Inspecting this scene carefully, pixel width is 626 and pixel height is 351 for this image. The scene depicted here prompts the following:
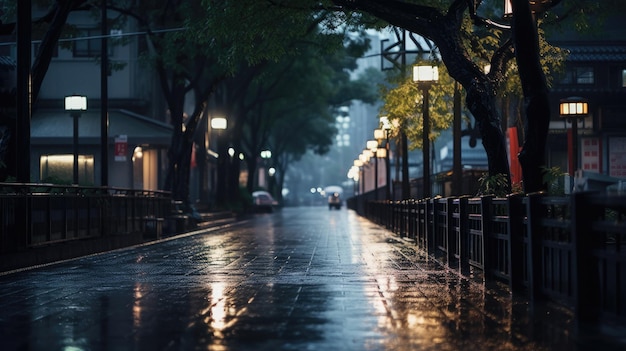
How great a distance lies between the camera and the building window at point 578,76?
137ft

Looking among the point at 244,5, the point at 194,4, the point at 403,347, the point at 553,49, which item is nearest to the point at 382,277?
the point at 403,347

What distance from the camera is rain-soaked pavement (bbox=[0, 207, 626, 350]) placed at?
26.7 ft

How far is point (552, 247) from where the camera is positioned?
1056 centimetres

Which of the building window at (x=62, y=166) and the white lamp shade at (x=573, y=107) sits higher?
the white lamp shade at (x=573, y=107)

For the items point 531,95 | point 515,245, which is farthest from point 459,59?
point 515,245

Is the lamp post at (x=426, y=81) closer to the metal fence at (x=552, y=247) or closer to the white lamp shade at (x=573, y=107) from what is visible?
the white lamp shade at (x=573, y=107)

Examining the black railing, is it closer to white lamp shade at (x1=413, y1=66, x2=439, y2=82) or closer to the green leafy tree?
white lamp shade at (x1=413, y1=66, x2=439, y2=82)

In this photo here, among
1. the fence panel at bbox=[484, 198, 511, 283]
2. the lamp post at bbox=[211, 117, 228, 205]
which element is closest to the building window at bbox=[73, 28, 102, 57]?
the lamp post at bbox=[211, 117, 228, 205]

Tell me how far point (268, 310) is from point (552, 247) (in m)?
3.13

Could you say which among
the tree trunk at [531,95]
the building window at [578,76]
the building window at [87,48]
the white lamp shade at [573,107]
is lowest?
the tree trunk at [531,95]

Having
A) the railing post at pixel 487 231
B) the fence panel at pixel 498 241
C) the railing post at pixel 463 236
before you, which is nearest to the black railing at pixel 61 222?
the railing post at pixel 463 236

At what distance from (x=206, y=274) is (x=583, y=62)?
97.2 ft

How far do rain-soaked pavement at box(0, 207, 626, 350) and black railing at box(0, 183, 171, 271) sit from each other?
0.68 metres

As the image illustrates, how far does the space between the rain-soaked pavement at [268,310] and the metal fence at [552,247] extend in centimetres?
34
